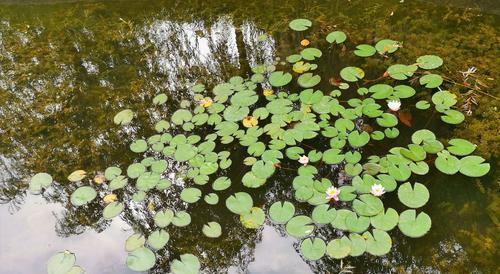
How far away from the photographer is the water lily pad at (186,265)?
183cm

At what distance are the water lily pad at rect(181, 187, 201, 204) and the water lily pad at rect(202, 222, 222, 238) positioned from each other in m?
0.13

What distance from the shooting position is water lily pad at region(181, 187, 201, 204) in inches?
79.9

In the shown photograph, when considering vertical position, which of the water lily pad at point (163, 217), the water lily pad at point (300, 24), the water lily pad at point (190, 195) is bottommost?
the water lily pad at point (163, 217)

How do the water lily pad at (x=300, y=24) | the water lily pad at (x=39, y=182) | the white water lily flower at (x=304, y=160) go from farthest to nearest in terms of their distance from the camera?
the water lily pad at (x=300, y=24) < the water lily pad at (x=39, y=182) < the white water lily flower at (x=304, y=160)

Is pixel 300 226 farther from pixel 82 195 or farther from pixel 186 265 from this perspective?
pixel 82 195

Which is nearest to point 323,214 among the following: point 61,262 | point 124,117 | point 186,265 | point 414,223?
point 414,223

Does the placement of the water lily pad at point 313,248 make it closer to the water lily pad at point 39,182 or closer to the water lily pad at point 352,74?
the water lily pad at point 352,74

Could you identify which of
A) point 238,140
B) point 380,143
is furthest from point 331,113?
point 238,140

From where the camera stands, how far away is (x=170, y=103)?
255 cm

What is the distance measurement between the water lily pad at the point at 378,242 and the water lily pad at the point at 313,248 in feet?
0.55

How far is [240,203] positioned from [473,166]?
101 centimetres

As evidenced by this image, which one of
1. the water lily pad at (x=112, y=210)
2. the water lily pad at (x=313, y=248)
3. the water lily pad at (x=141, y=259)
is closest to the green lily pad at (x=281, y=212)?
the water lily pad at (x=313, y=248)

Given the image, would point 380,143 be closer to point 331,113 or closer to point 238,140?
point 331,113

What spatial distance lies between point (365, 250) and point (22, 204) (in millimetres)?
1568
